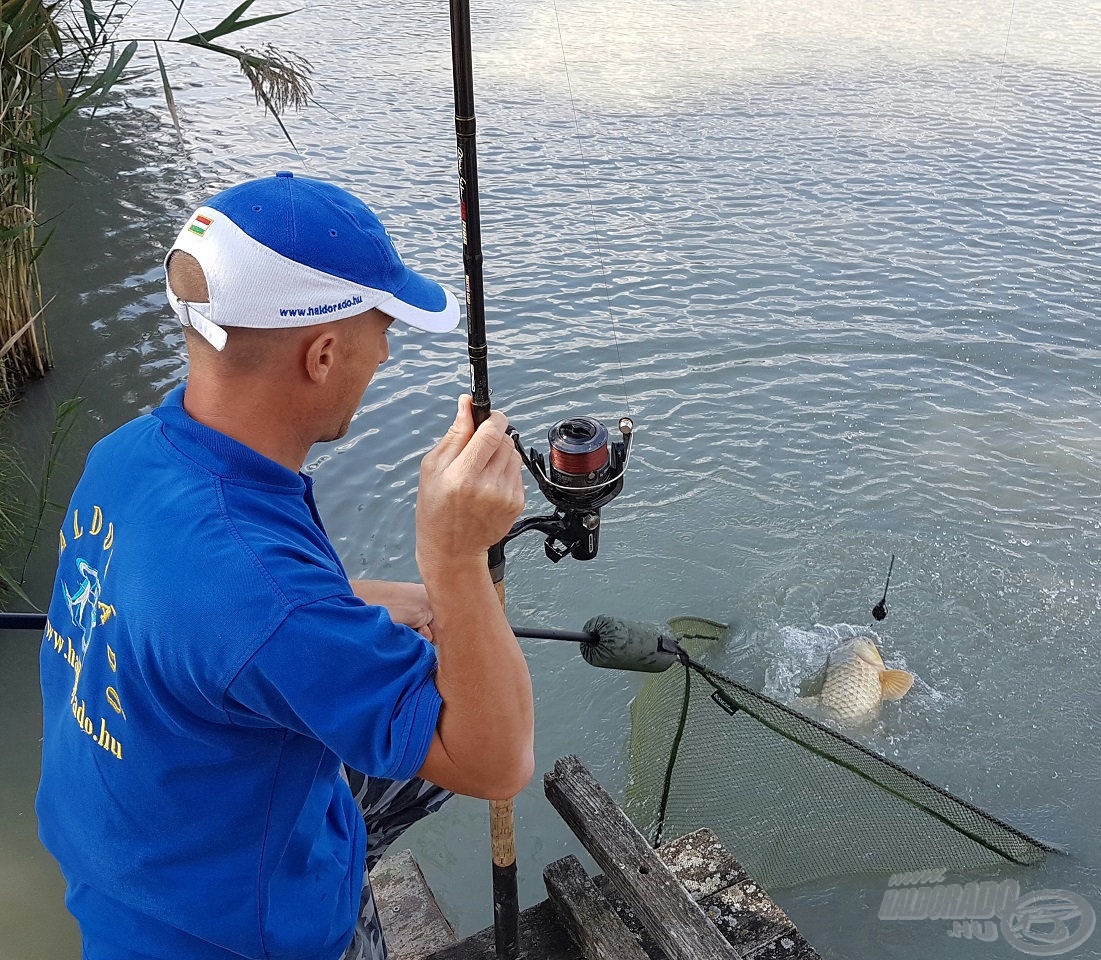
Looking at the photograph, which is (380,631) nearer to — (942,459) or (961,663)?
(961,663)

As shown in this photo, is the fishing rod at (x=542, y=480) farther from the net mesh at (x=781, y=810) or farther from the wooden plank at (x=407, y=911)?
the net mesh at (x=781, y=810)


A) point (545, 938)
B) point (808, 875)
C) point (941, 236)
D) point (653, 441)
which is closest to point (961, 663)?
point (808, 875)

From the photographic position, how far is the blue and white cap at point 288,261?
5.37 ft

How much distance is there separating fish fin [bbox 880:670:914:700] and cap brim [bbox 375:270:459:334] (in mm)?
3397

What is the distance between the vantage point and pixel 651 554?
18.1 ft

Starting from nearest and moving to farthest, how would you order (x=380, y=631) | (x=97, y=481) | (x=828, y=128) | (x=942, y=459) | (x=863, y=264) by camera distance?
(x=380, y=631) → (x=97, y=481) → (x=942, y=459) → (x=863, y=264) → (x=828, y=128)

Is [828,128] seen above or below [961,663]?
above

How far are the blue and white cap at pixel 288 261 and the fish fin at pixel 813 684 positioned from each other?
3.39 m

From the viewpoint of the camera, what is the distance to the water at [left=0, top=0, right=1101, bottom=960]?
4438 millimetres

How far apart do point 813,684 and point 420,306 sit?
344cm

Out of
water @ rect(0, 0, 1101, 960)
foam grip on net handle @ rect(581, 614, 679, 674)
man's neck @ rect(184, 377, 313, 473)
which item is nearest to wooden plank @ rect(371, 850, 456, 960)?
water @ rect(0, 0, 1101, 960)

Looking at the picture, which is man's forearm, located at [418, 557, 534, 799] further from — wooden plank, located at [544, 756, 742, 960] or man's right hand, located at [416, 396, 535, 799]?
wooden plank, located at [544, 756, 742, 960]

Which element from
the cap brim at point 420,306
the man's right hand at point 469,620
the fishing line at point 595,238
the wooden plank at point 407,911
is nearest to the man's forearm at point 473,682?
the man's right hand at point 469,620

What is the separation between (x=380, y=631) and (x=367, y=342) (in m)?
0.56
